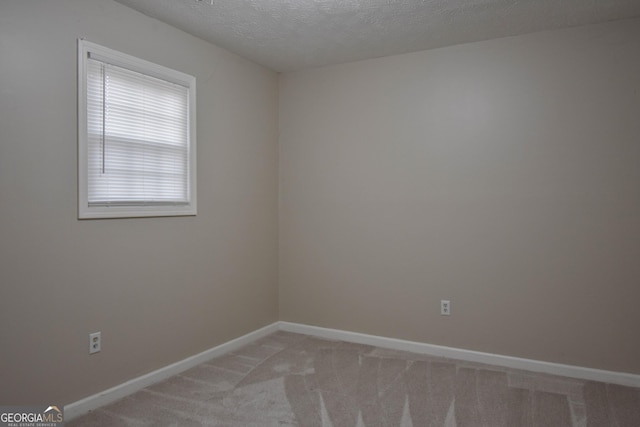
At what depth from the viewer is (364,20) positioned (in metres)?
2.90

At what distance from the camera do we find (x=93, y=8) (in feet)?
8.13

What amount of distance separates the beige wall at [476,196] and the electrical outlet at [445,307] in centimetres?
5

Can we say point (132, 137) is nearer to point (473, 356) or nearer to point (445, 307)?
point (445, 307)

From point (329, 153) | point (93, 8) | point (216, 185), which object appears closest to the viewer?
point (93, 8)

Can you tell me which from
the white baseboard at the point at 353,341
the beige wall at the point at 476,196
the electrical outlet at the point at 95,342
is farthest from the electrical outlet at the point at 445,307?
the electrical outlet at the point at 95,342

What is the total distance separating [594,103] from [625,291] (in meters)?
1.34

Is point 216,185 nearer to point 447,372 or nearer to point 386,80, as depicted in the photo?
point 386,80

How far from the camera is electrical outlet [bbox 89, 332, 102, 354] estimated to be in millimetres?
2510

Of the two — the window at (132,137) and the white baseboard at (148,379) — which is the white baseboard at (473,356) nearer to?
the white baseboard at (148,379)

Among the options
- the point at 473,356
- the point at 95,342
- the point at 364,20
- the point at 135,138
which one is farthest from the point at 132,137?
the point at 473,356

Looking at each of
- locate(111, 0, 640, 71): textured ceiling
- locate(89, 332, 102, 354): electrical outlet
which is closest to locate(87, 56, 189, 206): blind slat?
locate(111, 0, 640, 71): textured ceiling

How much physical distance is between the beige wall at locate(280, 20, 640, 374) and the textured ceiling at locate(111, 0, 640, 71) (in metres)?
0.21

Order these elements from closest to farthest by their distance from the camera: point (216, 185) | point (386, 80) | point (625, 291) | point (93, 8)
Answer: point (93, 8) < point (625, 291) < point (216, 185) < point (386, 80)

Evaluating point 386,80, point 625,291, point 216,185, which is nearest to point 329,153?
point 386,80
